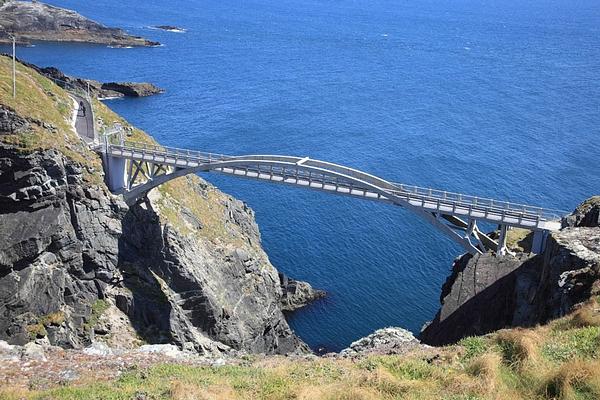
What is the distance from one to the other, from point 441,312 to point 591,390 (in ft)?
66.9

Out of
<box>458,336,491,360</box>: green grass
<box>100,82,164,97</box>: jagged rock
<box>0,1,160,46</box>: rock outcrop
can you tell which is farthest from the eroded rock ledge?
<box>0,1,160,46</box>: rock outcrop

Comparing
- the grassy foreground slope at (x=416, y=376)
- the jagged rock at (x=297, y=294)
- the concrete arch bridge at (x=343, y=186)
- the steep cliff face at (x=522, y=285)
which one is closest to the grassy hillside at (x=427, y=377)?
the grassy foreground slope at (x=416, y=376)

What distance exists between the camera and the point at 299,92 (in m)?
129

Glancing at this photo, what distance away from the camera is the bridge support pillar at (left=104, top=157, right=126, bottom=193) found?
174ft

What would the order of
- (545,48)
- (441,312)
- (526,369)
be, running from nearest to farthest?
(526,369), (441,312), (545,48)

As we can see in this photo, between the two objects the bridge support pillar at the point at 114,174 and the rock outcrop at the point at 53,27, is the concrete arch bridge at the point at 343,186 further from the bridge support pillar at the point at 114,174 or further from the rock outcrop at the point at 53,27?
the rock outcrop at the point at 53,27

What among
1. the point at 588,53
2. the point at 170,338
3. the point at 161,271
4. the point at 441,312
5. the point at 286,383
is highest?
the point at 588,53

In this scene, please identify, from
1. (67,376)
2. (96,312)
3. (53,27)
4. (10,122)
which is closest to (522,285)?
(67,376)

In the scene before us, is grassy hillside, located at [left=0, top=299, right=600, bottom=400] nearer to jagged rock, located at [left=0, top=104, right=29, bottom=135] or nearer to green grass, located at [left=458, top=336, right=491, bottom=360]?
green grass, located at [left=458, top=336, right=491, bottom=360]

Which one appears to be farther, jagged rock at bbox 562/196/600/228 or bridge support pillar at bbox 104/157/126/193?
bridge support pillar at bbox 104/157/126/193

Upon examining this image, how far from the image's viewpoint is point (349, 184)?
1959 inches

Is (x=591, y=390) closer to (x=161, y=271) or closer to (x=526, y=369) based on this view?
(x=526, y=369)

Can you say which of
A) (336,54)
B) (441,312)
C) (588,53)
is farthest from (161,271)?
(588,53)

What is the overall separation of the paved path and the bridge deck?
3.90 m
